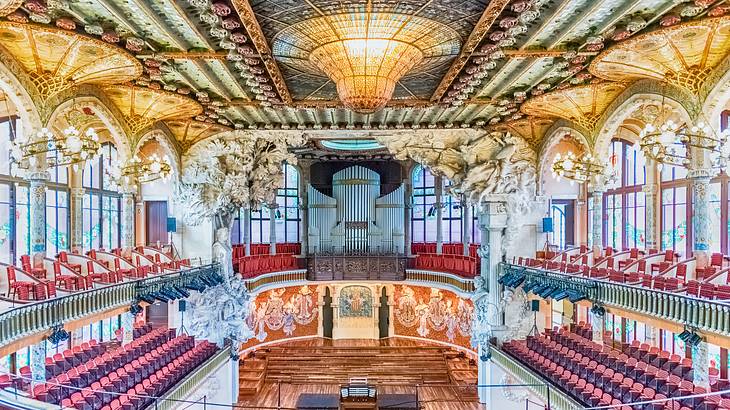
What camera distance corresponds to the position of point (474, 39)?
402 inches

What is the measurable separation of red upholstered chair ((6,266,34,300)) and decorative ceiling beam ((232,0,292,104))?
20.2 ft

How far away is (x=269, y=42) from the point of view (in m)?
10.7

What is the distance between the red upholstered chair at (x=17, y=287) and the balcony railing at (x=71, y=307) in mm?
428

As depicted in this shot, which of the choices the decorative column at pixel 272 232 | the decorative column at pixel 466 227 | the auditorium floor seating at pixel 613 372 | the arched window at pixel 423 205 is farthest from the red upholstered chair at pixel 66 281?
the arched window at pixel 423 205

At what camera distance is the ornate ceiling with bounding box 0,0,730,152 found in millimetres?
8891

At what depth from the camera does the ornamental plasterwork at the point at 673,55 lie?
10086 millimetres

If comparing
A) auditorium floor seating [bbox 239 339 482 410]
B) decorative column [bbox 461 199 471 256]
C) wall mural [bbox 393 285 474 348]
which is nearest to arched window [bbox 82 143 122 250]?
auditorium floor seating [bbox 239 339 482 410]

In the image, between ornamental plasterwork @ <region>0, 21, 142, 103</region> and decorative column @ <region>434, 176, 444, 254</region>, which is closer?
ornamental plasterwork @ <region>0, 21, 142, 103</region>

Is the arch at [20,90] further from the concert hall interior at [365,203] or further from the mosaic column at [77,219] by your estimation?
the mosaic column at [77,219]

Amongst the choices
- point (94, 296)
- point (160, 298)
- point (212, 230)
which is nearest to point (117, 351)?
point (160, 298)

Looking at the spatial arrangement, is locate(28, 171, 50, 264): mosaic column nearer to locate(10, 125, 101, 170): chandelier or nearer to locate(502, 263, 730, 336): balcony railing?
locate(10, 125, 101, 170): chandelier

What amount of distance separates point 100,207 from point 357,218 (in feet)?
35.5

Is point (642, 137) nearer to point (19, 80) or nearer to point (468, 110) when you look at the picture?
point (468, 110)

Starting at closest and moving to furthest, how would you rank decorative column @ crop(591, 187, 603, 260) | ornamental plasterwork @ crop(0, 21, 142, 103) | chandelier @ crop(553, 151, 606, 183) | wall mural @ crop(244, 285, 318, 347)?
ornamental plasterwork @ crop(0, 21, 142, 103)
chandelier @ crop(553, 151, 606, 183)
decorative column @ crop(591, 187, 603, 260)
wall mural @ crop(244, 285, 318, 347)
